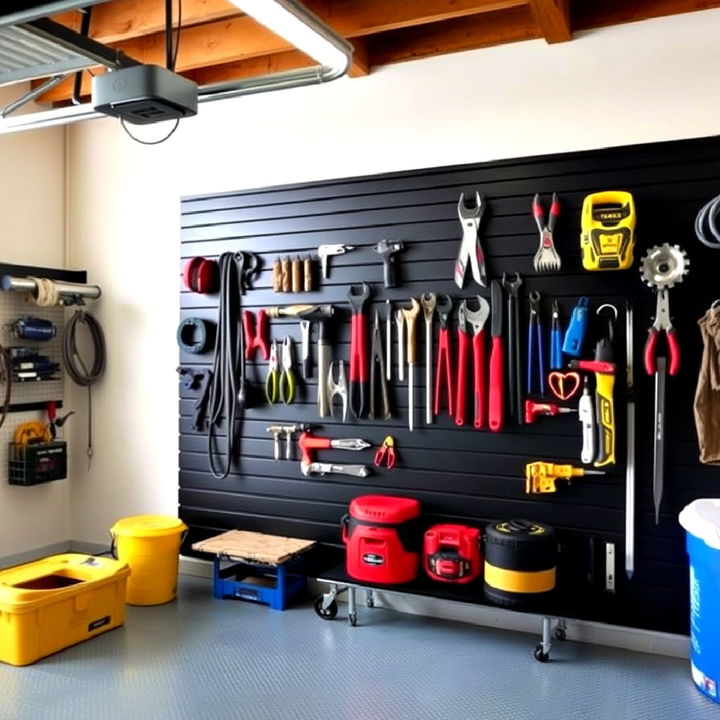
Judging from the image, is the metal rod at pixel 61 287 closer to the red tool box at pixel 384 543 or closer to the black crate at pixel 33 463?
the black crate at pixel 33 463

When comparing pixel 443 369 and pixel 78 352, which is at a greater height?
pixel 78 352

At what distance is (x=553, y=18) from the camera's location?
319 cm

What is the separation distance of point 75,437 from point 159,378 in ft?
2.77

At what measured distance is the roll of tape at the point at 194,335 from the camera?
13.9ft

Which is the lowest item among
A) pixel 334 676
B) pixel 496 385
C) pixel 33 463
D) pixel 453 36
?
pixel 334 676

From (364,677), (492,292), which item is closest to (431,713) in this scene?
(364,677)

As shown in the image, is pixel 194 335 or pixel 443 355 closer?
pixel 443 355

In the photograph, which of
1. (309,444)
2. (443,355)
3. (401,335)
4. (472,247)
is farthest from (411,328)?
(309,444)

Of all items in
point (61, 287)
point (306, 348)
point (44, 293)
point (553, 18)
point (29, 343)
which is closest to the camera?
point (553, 18)

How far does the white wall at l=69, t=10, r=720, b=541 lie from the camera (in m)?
3.30

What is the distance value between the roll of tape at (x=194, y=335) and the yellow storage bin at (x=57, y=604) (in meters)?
1.28

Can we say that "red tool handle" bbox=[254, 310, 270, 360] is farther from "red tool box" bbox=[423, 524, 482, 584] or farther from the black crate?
the black crate

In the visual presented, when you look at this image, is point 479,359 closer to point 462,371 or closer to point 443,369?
point 462,371

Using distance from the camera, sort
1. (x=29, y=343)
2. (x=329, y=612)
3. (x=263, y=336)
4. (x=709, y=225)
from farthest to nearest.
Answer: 1. (x=29, y=343)
2. (x=263, y=336)
3. (x=329, y=612)
4. (x=709, y=225)
